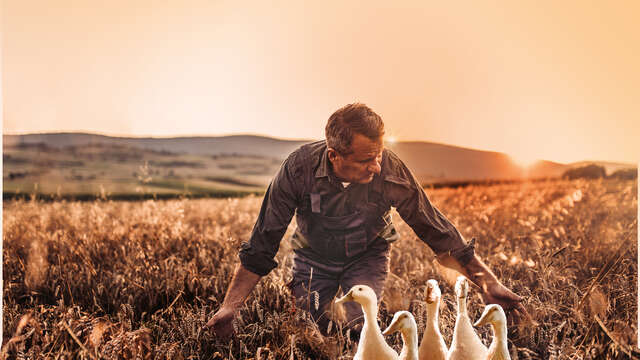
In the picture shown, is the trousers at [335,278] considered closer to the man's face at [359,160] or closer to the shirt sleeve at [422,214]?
the shirt sleeve at [422,214]

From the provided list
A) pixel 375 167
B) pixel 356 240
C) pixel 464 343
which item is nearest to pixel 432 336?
pixel 464 343

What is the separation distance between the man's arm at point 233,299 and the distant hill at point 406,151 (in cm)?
80

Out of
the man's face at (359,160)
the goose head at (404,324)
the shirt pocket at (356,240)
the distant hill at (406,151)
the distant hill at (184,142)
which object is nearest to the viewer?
the goose head at (404,324)

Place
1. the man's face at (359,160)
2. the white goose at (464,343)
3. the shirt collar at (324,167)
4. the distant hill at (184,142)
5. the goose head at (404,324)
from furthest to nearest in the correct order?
the distant hill at (184,142) → the shirt collar at (324,167) → the man's face at (359,160) → the white goose at (464,343) → the goose head at (404,324)

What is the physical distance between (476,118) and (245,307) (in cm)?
180

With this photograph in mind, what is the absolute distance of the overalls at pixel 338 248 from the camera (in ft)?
9.45

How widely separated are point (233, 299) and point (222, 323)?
14 centimetres

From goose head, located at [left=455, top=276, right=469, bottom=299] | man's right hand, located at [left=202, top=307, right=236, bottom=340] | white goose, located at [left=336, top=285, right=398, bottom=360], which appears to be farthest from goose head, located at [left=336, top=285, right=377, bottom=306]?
man's right hand, located at [left=202, top=307, right=236, bottom=340]

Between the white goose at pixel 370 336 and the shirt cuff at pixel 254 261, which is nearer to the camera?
the white goose at pixel 370 336

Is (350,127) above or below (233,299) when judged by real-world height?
above

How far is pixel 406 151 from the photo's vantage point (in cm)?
309

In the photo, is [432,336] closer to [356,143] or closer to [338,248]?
[338,248]

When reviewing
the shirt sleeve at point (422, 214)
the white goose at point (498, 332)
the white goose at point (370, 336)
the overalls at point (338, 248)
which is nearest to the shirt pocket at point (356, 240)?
the overalls at point (338, 248)

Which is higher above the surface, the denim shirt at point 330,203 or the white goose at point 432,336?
the denim shirt at point 330,203
